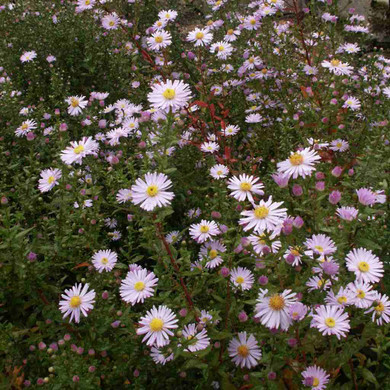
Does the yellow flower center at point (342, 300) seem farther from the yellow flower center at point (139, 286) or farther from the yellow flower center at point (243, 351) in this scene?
the yellow flower center at point (139, 286)

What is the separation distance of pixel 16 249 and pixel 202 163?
1.47 m

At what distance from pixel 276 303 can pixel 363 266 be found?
0.46m

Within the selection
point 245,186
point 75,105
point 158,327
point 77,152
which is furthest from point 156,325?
point 75,105

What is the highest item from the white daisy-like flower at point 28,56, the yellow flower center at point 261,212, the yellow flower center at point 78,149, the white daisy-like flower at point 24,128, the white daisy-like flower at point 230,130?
the white daisy-like flower at point 28,56

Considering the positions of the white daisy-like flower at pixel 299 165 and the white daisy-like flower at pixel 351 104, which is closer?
the white daisy-like flower at pixel 299 165

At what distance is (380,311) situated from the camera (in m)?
1.69

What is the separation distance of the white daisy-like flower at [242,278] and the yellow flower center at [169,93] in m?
0.90

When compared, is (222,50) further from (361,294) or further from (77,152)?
(361,294)

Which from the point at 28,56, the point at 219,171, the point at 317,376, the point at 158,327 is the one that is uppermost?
the point at 28,56

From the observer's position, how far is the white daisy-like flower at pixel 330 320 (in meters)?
1.52

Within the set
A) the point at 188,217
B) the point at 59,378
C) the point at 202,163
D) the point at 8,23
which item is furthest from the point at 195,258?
the point at 8,23

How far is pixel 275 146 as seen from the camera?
10.8 ft

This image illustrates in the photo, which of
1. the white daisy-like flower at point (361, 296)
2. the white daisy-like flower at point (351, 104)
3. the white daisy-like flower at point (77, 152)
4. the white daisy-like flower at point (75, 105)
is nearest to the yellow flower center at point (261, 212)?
the white daisy-like flower at point (361, 296)

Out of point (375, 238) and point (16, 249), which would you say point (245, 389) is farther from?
point (16, 249)
